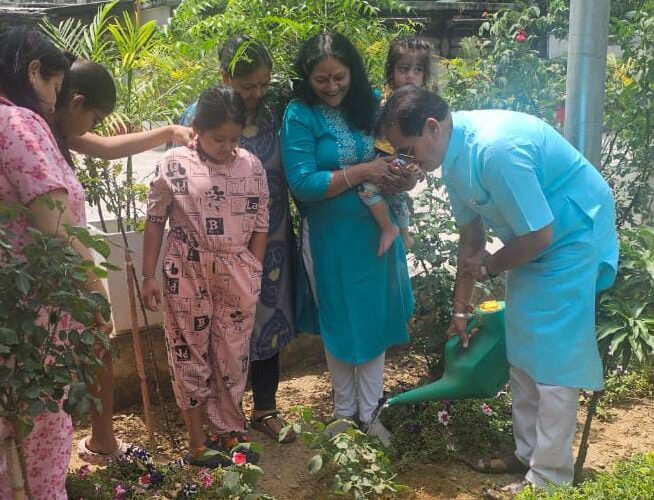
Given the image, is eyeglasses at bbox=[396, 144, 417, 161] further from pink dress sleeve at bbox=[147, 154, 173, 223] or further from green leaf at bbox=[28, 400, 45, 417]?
green leaf at bbox=[28, 400, 45, 417]

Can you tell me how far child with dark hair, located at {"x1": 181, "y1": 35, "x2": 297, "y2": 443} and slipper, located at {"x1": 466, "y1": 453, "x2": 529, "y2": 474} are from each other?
856 millimetres

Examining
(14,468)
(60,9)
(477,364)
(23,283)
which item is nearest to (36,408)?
(23,283)

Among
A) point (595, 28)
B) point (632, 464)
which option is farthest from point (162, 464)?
point (595, 28)

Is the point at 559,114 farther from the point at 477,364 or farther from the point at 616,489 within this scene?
the point at 616,489

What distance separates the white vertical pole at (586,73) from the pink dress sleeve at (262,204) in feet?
4.05

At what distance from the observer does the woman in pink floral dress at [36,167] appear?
2.08m

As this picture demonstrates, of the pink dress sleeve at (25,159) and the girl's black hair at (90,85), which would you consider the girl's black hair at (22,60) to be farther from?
the girl's black hair at (90,85)

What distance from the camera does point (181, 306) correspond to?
3.10 m

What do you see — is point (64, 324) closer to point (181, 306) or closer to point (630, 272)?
point (181, 306)

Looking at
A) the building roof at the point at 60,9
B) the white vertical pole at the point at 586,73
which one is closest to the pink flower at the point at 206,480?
the white vertical pole at the point at 586,73

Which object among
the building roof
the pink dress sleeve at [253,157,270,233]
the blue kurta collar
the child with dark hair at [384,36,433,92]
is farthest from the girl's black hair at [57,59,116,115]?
the building roof

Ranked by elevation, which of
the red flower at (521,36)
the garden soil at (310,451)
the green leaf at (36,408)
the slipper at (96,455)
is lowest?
the garden soil at (310,451)

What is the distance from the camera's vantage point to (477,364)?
3.11 meters

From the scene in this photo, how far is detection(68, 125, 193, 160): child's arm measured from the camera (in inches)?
120
